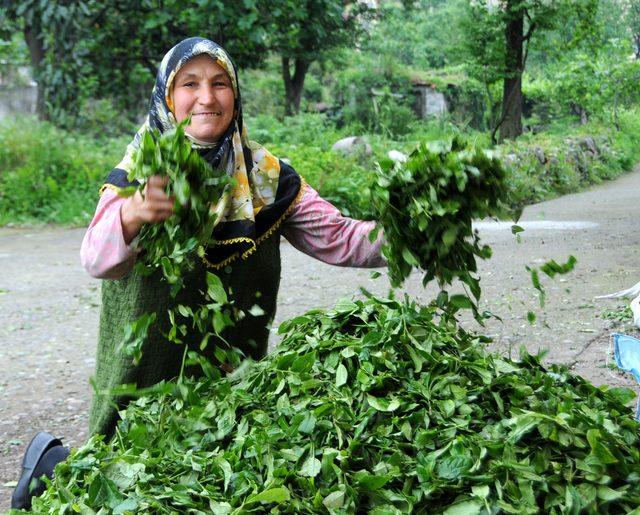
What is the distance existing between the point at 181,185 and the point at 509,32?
496 inches

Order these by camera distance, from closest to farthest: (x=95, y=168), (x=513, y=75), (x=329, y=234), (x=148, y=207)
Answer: (x=148, y=207)
(x=329, y=234)
(x=95, y=168)
(x=513, y=75)

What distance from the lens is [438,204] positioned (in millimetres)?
1979

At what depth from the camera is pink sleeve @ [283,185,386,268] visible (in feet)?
8.48

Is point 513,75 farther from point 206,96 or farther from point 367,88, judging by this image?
point 206,96

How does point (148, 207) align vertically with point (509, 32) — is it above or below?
below

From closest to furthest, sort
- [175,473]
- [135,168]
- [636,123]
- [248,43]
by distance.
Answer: [175,473] < [135,168] < [248,43] < [636,123]

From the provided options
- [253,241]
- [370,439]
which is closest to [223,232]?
[253,241]

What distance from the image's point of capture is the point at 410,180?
202 cm

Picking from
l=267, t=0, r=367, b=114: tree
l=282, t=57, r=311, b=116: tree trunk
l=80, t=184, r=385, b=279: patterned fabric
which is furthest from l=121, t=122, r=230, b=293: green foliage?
l=282, t=57, r=311, b=116: tree trunk

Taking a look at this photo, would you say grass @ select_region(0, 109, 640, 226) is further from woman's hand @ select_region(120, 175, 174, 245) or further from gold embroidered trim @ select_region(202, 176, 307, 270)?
woman's hand @ select_region(120, 175, 174, 245)

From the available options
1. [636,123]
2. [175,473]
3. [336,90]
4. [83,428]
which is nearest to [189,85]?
[175,473]

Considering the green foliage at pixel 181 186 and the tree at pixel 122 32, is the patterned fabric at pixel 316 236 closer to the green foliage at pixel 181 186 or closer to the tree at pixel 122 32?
the green foliage at pixel 181 186

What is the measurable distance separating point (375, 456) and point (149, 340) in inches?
37.9

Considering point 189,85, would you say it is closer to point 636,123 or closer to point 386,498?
point 386,498
